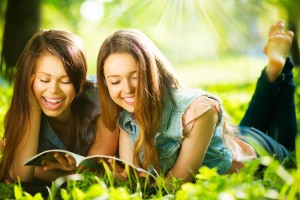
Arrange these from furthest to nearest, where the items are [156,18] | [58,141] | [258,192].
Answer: [156,18] < [58,141] < [258,192]

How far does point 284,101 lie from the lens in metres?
3.88

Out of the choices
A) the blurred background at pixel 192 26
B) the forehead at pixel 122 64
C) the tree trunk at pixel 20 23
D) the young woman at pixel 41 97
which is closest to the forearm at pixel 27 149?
the young woman at pixel 41 97

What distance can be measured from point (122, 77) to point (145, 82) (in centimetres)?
12

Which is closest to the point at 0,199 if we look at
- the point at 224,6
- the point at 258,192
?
the point at 258,192

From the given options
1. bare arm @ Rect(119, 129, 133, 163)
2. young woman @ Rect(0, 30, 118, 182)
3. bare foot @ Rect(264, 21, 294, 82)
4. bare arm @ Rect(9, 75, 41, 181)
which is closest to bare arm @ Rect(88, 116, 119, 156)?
young woman @ Rect(0, 30, 118, 182)

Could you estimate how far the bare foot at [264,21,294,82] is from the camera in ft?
12.2

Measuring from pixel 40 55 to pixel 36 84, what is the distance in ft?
0.52

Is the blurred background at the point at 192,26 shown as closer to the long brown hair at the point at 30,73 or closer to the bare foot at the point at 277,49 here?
the bare foot at the point at 277,49

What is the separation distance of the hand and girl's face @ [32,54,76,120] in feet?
0.93

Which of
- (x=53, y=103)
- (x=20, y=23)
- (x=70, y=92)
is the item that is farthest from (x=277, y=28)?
(x=20, y=23)

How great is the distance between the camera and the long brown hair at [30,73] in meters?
2.84

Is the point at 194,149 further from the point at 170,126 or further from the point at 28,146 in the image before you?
the point at 28,146

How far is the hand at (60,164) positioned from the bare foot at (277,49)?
1.71m

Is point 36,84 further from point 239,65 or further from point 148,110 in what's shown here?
point 239,65
